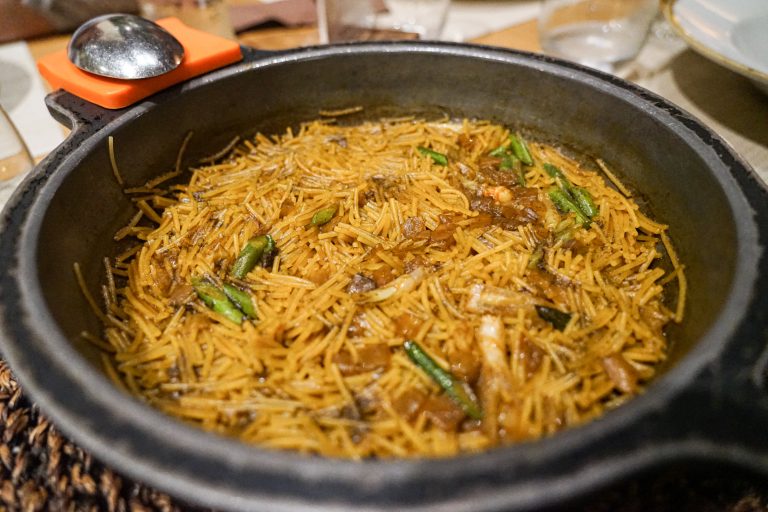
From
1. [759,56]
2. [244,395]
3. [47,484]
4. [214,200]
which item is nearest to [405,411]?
[244,395]

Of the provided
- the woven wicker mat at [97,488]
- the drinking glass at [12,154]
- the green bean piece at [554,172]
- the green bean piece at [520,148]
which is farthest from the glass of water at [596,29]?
the drinking glass at [12,154]

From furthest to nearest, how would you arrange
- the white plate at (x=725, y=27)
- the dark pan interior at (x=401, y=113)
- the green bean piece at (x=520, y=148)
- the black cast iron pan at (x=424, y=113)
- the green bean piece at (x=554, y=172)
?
1. the white plate at (x=725, y=27)
2. the green bean piece at (x=520, y=148)
3. the green bean piece at (x=554, y=172)
4. the dark pan interior at (x=401, y=113)
5. the black cast iron pan at (x=424, y=113)

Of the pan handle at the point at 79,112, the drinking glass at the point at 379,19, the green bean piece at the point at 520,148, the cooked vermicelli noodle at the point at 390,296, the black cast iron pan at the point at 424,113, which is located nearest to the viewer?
the black cast iron pan at the point at 424,113

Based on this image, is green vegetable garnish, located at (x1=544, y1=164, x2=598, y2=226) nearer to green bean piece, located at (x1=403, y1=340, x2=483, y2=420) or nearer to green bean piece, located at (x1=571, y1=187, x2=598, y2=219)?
green bean piece, located at (x1=571, y1=187, x2=598, y2=219)

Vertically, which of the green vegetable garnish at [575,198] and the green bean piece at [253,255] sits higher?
the green vegetable garnish at [575,198]

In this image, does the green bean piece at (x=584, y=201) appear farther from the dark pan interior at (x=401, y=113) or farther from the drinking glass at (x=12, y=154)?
the drinking glass at (x=12, y=154)

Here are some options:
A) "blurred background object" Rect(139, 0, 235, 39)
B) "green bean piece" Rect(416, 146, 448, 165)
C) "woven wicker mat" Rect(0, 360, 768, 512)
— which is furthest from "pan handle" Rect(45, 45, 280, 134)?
"blurred background object" Rect(139, 0, 235, 39)

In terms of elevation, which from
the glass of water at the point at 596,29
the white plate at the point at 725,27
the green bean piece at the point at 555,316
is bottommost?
the green bean piece at the point at 555,316

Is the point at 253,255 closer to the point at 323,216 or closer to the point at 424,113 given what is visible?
the point at 323,216
